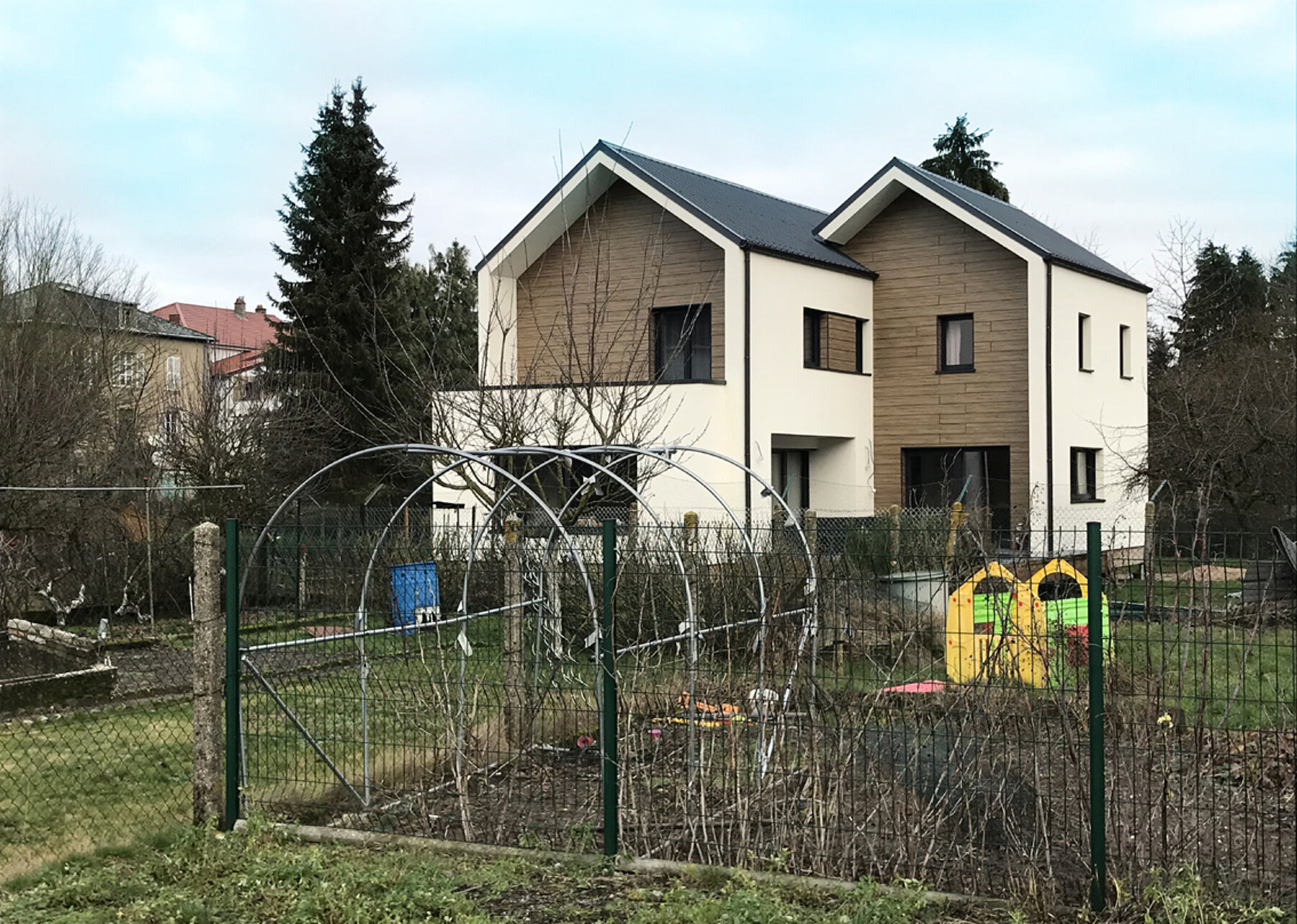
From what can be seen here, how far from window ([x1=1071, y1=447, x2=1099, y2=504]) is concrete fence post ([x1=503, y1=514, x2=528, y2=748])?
690 inches

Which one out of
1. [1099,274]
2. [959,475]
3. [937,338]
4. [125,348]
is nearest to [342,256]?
[125,348]

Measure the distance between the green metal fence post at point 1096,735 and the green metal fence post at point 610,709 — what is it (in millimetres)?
2128

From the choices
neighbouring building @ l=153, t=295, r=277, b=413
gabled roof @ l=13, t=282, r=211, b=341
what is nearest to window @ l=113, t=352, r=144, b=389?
gabled roof @ l=13, t=282, r=211, b=341

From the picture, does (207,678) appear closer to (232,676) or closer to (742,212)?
(232,676)

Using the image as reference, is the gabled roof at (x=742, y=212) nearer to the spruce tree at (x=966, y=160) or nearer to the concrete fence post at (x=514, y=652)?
the concrete fence post at (x=514, y=652)

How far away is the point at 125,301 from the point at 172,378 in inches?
326

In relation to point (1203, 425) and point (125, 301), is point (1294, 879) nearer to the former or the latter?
point (1203, 425)

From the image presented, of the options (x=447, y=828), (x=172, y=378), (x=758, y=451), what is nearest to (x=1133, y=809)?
(x=447, y=828)

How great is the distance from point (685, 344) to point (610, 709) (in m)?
16.8

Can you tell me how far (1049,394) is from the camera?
886 inches

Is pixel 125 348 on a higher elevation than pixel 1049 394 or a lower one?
higher

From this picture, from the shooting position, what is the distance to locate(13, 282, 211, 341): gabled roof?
2159 centimetres

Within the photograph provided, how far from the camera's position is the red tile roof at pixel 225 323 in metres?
68.1

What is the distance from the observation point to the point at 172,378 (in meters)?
35.9
